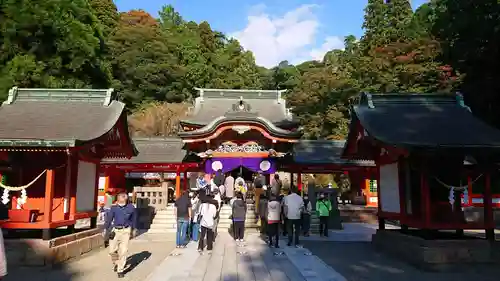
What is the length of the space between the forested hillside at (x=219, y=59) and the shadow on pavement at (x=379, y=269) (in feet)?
31.0

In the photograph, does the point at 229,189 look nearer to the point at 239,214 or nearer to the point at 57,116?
the point at 239,214

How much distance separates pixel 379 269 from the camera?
8.66m

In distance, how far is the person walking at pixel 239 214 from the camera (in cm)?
1124

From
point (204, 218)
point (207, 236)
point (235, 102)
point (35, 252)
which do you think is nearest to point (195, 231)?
point (207, 236)

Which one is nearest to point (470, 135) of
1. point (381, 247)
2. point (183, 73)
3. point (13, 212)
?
point (381, 247)

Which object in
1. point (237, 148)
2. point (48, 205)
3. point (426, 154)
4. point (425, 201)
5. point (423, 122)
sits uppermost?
point (237, 148)

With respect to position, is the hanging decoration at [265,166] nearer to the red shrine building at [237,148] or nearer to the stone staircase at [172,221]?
the red shrine building at [237,148]

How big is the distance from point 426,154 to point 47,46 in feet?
75.9

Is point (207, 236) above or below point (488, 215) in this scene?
below

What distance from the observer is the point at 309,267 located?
27.4ft

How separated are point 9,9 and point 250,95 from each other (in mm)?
15283

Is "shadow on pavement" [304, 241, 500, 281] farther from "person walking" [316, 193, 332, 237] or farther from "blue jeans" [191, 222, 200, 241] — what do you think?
"blue jeans" [191, 222, 200, 241]

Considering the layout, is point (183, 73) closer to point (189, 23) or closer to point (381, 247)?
point (189, 23)

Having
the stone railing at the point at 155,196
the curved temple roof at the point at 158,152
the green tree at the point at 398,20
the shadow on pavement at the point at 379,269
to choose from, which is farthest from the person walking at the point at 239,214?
the green tree at the point at 398,20
